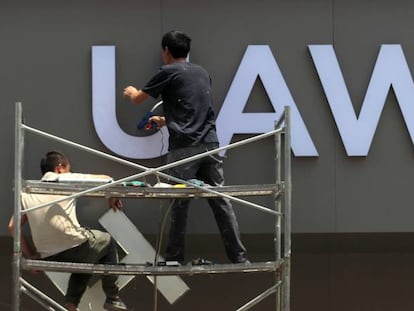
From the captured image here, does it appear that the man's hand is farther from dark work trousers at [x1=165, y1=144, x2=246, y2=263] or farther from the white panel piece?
dark work trousers at [x1=165, y1=144, x2=246, y2=263]

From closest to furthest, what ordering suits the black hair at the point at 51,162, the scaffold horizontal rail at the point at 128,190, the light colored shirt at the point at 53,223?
the scaffold horizontal rail at the point at 128,190, the light colored shirt at the point at 53,223, the black hair at the point at 51,162

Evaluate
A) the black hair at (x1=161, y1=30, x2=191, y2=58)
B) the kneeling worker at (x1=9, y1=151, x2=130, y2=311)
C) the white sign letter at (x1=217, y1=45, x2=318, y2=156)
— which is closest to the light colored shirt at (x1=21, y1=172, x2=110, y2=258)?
the kneeling worker at (x1=9, y1=151, x2=130, y2=311)

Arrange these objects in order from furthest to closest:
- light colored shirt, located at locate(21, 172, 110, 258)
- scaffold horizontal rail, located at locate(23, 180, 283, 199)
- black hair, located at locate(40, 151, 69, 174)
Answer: black hair, located at locate(40, 151, 69, 174)
light colored shirt, located at locate(21, 172, 110, 258)
scaffold horizontal rail, located at locate(23, 180, 283, 199)

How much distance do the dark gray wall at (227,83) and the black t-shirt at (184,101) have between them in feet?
2.70

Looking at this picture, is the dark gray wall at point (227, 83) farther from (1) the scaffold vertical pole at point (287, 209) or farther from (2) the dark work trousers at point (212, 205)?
(1) the scaffold vertical pole at point (287, 209)

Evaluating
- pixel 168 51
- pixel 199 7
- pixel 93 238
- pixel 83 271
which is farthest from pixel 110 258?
pixel 199 7

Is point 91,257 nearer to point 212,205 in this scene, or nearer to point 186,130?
point 212,205

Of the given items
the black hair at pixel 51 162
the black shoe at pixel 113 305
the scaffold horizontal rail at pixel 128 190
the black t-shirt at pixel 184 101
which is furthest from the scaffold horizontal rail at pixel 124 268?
the black t-shirt at pixel 184 101

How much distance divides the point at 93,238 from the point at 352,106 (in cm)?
229

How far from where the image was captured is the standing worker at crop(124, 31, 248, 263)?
6.34 meters

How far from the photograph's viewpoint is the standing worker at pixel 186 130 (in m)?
6.34

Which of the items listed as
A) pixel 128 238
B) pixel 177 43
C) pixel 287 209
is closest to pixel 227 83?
pixel 177 43

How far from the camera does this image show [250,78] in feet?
23.6

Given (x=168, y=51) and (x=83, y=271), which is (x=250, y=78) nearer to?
(x=168, y=51)
